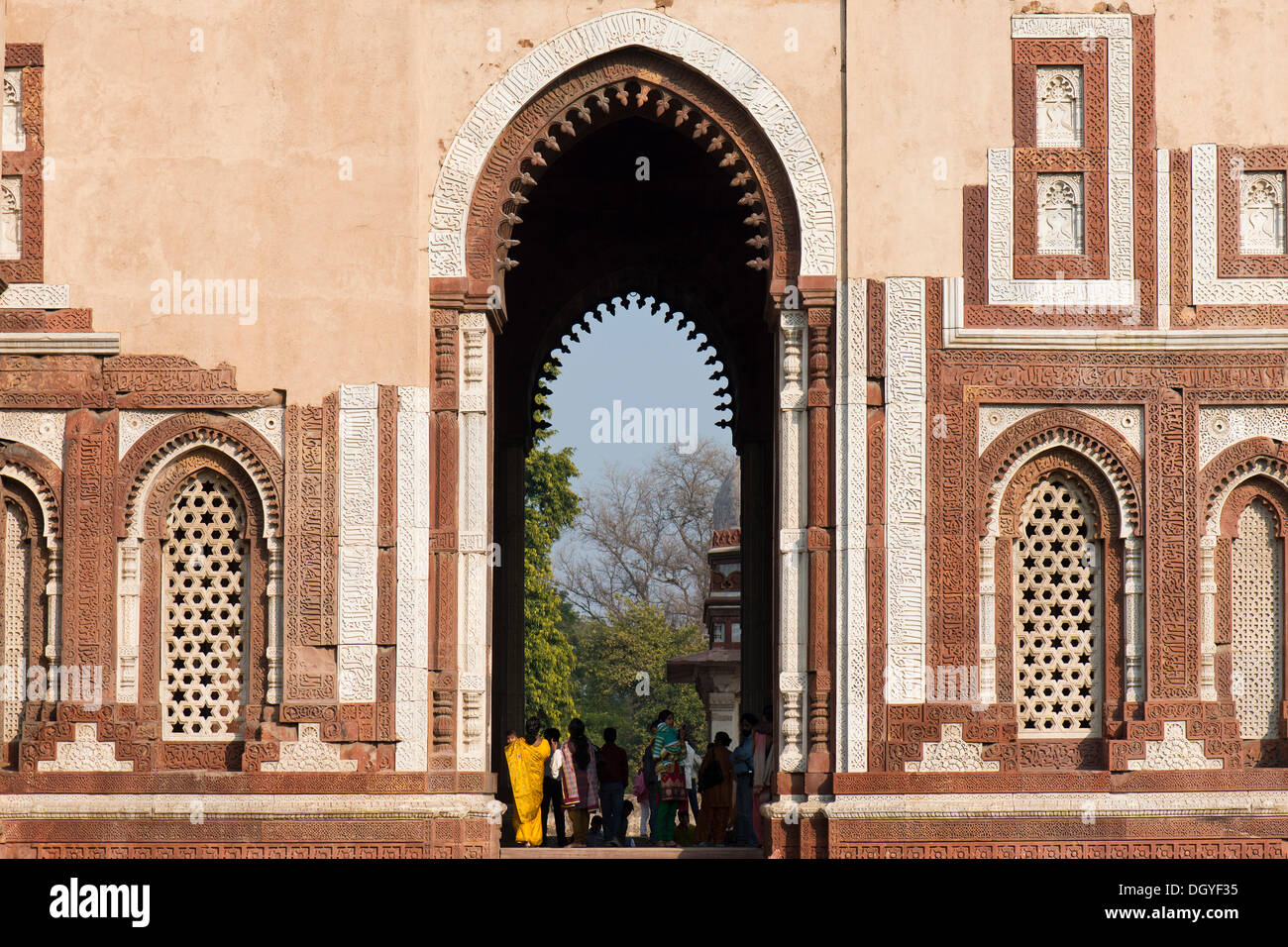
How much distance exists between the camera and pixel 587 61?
13.8 meters

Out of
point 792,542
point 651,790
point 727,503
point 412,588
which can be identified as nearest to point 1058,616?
point 792,542

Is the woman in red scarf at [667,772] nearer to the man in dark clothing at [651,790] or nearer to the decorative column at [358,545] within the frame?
A: the man in dark clothing at [651,790]

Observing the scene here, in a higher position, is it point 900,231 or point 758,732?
point 900,231

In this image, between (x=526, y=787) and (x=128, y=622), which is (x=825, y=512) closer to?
(x=526, y=787)

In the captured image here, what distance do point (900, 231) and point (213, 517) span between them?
5286 millimetres

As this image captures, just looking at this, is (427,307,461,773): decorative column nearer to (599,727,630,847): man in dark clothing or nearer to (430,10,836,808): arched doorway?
(430,10,836,808): arched doorway

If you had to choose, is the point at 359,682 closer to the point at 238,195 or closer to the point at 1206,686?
the point at 238,195

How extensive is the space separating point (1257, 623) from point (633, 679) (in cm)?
2866

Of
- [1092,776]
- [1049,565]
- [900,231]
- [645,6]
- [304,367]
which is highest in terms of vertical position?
[645,6]

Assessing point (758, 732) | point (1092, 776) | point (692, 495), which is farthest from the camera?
point (692, 495)

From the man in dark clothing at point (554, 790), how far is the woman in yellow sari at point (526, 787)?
15cm

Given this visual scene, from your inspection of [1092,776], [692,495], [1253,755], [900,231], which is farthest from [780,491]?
[692,495]

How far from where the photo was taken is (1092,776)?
13.1m

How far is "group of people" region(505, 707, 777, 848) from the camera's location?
15039 millimetres
